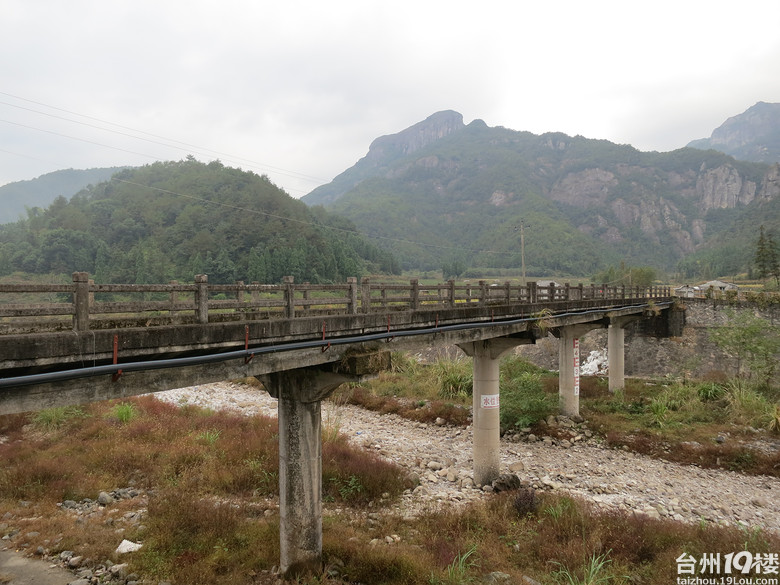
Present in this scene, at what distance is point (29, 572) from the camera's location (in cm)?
930

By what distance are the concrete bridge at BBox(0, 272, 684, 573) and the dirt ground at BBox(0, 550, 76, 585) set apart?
4.96 metres

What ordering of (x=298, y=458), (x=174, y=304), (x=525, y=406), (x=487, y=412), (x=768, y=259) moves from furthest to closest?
(x=768, y=259), (x=525, y=406), (x=487, y=412), (x=298, y=458), (x=174, y=304)

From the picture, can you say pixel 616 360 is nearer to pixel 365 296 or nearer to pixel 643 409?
pixel 643 409

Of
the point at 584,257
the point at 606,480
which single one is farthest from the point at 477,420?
the point at 584,257

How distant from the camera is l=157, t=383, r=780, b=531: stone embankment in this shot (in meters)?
14.4

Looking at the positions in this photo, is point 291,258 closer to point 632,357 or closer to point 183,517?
point 632,357

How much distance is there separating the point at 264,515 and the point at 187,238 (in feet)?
333

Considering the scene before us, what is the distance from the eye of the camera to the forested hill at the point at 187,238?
86.3 m

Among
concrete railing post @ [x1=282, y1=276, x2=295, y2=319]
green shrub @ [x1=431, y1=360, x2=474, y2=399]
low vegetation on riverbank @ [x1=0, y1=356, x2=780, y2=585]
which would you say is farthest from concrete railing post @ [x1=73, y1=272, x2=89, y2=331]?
green shrub @ [x1=431, y1=360, x2=474, y2=399]

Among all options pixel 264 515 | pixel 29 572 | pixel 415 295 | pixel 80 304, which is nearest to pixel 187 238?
pixel 264 515

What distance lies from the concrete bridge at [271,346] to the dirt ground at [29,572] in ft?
16.3

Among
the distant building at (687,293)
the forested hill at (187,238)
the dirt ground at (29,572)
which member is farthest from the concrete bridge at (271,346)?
A: the forested hill at (187,238)

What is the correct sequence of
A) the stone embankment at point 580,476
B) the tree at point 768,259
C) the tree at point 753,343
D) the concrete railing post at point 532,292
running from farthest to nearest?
the tree at point 768,259 → the tree at point 753,343 → the concrete railing post at point 532,292 → the stone embankment at point 580,476

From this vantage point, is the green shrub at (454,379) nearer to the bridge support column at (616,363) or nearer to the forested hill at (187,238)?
the bridge support column at (616,363)
